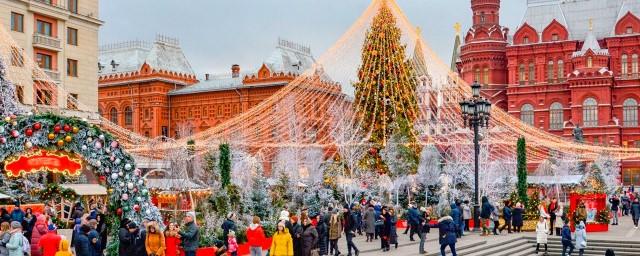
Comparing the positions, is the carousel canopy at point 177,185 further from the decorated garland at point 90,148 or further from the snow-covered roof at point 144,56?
the snow-covered roof at point 144,56

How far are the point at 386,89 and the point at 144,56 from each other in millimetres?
40915

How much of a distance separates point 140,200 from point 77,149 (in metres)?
1.98

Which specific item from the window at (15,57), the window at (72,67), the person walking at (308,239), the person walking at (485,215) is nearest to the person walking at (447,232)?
the person walking at (308,239)

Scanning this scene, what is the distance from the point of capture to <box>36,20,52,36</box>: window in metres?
41.7

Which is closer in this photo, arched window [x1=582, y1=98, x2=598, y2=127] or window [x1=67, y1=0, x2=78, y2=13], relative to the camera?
window [x1=67, y1=0, x2=78, y2=13]

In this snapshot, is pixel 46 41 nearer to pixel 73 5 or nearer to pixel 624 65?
pixel 73 5

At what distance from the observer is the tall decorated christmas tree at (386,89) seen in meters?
38.0

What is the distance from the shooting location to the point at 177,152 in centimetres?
4078

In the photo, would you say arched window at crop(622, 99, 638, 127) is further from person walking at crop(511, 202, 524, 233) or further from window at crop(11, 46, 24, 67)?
window at crop(11, 46, 24, 67)

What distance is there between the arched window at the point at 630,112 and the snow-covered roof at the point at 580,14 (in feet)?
22.3

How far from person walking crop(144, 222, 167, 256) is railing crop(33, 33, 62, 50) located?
28268 millimetres

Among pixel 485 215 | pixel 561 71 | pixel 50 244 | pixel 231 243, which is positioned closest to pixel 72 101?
pixel 485 215

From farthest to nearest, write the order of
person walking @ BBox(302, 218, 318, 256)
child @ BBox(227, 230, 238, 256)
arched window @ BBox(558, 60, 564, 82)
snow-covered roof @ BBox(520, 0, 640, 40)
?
arched window @ BBox(558, 60, 564, 82)
snow-covered roof @ BBox(520, 0, 640, 40)
child @ BBox(227, 230, 238, 256)
person walking @ BBox(302, 218, 318, 256)

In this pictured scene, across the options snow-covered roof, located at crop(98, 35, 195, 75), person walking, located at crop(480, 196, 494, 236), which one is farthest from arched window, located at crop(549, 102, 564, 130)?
person walking, located at crop(480, 196, 494, 236)
